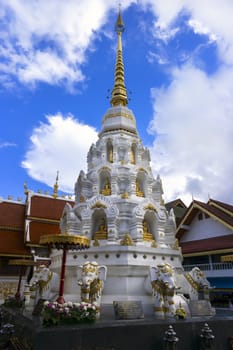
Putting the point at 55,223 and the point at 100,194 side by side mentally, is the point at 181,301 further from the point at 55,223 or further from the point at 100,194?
the point at 55,223

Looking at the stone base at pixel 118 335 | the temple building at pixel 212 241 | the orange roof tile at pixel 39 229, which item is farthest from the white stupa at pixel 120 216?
the temple building at pixel 212 241

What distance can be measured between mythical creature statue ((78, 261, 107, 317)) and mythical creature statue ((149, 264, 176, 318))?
2168mm

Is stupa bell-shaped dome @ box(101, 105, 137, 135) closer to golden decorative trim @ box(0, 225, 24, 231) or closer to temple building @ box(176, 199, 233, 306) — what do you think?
temple building @ box(176, 199, 233, 306)

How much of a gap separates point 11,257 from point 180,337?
15.0 m

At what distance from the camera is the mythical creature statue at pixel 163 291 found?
34.8 ft

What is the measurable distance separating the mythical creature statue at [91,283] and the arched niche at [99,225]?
252 centimetres

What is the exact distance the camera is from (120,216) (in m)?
14.0

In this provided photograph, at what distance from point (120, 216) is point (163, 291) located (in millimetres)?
4297

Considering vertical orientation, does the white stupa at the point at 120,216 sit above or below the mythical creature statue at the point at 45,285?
above

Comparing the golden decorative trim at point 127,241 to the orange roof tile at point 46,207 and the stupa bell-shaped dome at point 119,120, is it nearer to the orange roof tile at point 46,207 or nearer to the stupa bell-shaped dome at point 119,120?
the stupa bell-shaped dome at point 119,120

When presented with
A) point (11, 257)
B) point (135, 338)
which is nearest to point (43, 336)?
point (135, 338)

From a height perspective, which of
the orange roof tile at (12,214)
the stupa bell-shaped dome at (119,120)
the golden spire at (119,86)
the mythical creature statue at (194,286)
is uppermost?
the golden spire at (119,86)

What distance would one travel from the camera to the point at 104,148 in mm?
16844

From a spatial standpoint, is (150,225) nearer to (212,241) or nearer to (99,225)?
(99,225)
